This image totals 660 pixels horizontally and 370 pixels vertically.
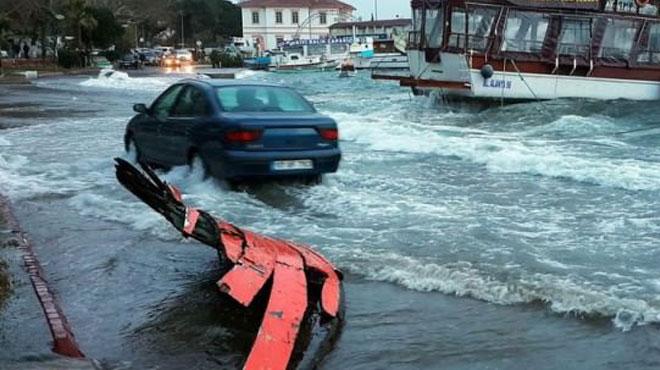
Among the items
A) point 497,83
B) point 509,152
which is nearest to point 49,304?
point 509,152

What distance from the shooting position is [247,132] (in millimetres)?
9633

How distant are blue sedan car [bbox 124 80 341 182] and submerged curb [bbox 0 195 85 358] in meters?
2.68

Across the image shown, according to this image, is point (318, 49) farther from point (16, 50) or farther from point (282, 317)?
point (282, 317)

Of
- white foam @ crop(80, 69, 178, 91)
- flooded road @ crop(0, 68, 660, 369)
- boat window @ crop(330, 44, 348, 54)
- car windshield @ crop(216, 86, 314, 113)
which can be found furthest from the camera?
boat window @ crop(330, 44, 348, 54)

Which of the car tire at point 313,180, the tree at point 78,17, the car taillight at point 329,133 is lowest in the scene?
the car tire at point 313,180

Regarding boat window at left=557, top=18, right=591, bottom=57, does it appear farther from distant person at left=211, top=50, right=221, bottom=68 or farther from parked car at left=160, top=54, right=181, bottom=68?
distant person at left=211, top=50, right=221, bottom=68

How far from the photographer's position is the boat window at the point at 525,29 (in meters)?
26.5

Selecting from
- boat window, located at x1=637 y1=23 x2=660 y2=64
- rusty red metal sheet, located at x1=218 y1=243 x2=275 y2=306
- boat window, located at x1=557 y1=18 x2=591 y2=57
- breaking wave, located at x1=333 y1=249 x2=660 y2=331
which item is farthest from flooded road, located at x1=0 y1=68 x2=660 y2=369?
boat window, located at x1=637 y1=23 x2=660 y2=64

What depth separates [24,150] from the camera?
14.8 meters

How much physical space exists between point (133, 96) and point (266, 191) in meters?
24.1

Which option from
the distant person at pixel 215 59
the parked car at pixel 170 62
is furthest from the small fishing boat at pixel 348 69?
the parked car at pixel 170 62

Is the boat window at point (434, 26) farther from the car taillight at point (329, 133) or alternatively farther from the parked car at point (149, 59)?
the parked car at point (149, 59)

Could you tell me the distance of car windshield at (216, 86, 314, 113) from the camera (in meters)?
10.1

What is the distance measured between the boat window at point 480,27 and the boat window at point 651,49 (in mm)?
5231
